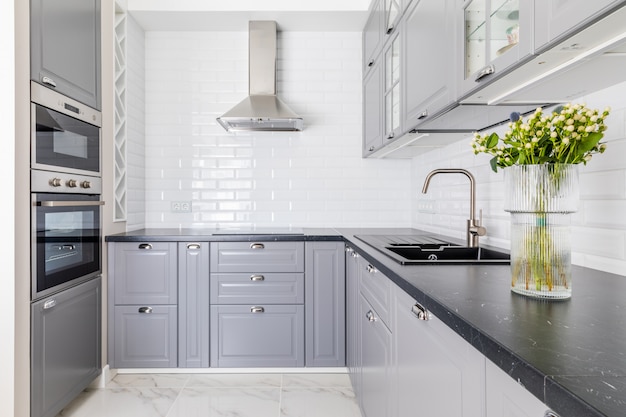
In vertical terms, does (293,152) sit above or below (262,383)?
above

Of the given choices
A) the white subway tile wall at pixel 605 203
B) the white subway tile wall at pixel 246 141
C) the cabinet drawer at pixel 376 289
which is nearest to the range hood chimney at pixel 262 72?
the white subway tile wall at pixel 246 141

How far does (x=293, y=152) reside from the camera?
3197mm

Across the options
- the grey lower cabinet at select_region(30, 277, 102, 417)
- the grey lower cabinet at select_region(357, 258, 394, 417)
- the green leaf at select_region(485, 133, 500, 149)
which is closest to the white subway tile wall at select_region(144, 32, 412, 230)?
the grey lower cabinet at select_region(30, 277, 102, 417)

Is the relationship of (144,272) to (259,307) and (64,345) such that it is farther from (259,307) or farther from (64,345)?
(259,307)

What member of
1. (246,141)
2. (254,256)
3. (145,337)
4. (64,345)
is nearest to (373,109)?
(246,141)

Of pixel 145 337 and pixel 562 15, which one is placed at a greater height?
pixel 562 15

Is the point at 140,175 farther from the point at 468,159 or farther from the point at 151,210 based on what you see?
the point at 468,159

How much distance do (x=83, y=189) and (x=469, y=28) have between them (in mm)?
2083

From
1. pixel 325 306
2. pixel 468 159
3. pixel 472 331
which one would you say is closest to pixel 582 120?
pixel 472 331

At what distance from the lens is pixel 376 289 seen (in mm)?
1631

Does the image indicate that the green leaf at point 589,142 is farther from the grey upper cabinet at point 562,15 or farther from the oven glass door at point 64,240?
the oven glass door at point 64,240

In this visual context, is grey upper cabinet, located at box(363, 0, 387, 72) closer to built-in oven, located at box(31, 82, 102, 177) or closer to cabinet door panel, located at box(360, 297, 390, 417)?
cabinet door panel, located at box(360, 297, 390, 417)

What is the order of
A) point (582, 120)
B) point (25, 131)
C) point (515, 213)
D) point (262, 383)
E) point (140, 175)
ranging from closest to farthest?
1. point (582, 120)
2. point (515, 213)
3. point (25, 131)
4. point (262, 383)
5. point (140, 175)

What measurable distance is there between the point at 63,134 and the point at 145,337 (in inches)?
53.1
